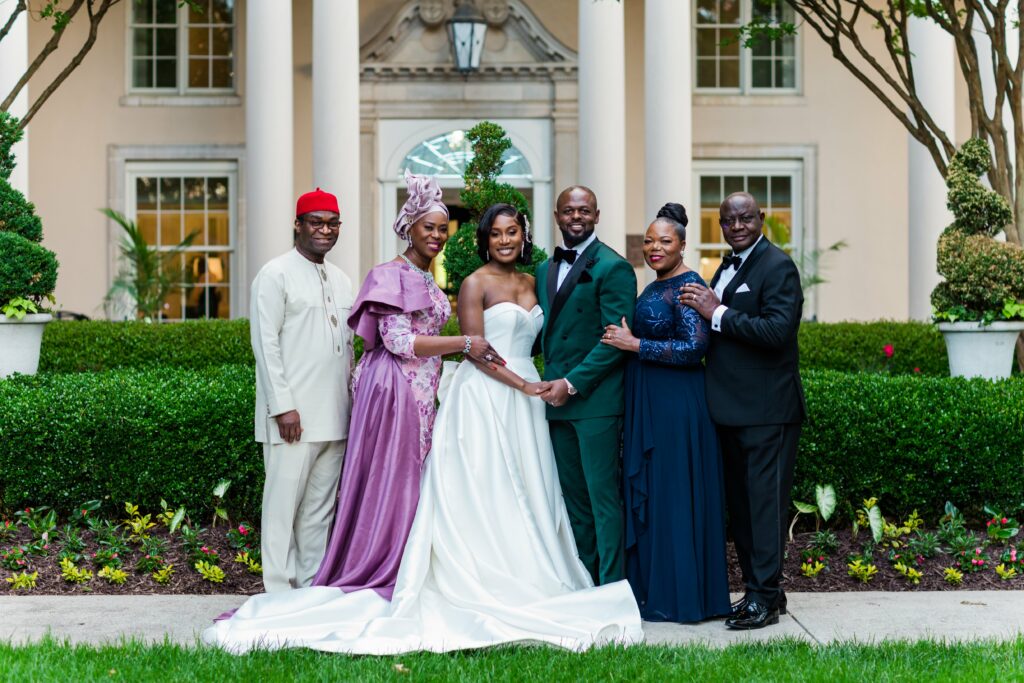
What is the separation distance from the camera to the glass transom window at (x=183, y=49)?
17734 mm

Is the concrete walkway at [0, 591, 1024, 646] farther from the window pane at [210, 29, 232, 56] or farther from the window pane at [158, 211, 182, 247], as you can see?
the window pane at [210, 29, 232, 56]

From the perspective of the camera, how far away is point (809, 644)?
5.13 m

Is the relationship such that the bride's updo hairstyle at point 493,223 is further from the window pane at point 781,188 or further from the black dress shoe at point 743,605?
the window pane at point 781,188

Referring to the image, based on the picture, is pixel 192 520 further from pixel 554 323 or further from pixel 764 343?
pixel 764 343

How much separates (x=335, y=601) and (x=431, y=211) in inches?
74.3

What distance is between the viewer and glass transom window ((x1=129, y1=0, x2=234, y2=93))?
1773cm

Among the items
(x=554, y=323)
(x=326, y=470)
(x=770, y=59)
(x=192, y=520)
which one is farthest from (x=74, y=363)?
(x=770, y=59)

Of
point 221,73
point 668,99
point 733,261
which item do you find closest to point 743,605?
point 733,261

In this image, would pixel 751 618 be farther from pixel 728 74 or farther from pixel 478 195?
pixel 728 74

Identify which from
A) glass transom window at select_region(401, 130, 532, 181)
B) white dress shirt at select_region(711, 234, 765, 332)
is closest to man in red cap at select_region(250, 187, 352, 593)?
white dress shirt at select_region(711, 234, 765, 332)

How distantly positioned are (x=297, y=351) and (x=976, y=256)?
16.5 feet

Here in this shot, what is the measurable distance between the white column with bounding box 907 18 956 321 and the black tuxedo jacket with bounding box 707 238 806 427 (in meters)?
9.65

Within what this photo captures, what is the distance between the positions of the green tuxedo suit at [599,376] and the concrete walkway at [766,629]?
0.53 m

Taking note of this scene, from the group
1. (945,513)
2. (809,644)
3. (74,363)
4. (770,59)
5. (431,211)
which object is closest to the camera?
(809,644)
